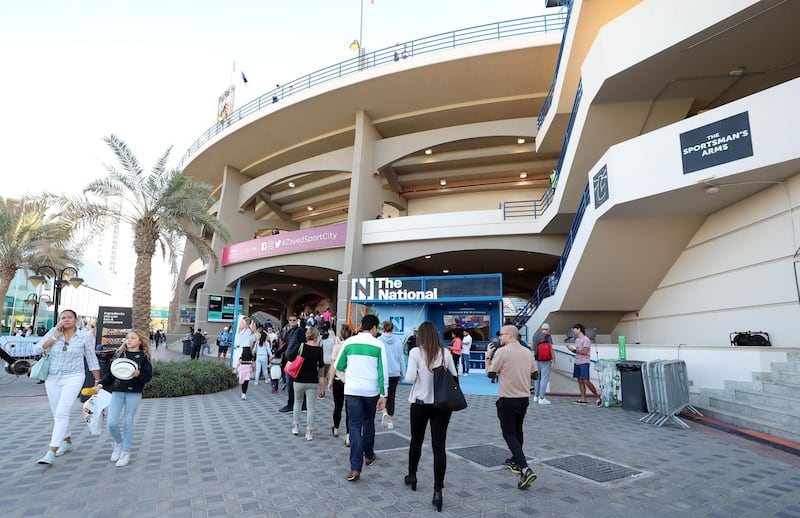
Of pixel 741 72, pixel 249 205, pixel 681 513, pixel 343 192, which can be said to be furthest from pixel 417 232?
pixel 681 513

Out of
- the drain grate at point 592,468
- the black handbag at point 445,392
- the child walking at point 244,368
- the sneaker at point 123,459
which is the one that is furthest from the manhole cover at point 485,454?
the child walking at point 244,368

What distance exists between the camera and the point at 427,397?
426 centimetres

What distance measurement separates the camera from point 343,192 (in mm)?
28062

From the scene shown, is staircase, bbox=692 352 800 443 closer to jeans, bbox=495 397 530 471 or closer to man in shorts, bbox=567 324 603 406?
man in shorts, bbox=567 324 603 406

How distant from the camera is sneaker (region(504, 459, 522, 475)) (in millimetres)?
4877

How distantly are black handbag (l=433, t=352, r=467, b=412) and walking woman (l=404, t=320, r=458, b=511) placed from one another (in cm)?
8

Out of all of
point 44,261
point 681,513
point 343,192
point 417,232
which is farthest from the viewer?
point 343,192

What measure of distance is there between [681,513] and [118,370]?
621 centimetres

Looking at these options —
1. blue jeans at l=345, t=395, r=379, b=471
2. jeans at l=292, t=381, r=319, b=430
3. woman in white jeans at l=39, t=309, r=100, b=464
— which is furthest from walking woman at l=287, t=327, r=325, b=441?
woman in white jeans at l=39, t=309, r=100, b=464

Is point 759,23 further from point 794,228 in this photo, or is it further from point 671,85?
point 794,228

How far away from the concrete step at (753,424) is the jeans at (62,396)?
383 inches

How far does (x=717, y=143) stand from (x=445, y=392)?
754 centimetres

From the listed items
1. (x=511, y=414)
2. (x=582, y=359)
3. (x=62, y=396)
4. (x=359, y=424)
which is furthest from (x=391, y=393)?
(x=582, y=359)

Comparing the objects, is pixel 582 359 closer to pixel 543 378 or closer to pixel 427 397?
pixel 543 378
